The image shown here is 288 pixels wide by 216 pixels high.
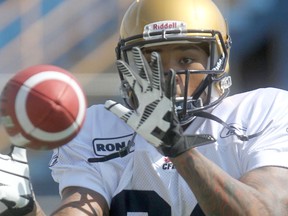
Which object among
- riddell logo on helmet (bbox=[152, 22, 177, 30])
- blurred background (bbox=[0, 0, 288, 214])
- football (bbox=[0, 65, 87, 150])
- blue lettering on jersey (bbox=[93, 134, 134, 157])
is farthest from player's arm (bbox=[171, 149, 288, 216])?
blurred background (bbox=[0, 0, 288, 214])

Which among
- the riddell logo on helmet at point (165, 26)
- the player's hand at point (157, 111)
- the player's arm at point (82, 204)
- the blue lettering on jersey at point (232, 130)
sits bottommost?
the player's arm at point (82, 204)

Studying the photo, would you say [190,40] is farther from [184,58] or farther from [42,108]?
[42,108]

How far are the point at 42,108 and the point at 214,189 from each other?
395 millimetres

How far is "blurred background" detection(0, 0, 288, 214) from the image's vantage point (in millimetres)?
3367

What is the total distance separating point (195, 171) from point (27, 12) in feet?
5.83

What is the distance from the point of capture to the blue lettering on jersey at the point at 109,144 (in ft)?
7.18

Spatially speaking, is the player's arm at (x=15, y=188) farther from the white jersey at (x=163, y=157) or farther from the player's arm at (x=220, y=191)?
the player's arm at (x=220, y=191)

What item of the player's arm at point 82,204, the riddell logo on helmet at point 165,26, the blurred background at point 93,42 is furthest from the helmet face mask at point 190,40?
the blurred background at point 93,42

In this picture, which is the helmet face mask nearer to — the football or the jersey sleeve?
the jersey sleeve

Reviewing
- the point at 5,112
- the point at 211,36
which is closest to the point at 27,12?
the point at 211,36

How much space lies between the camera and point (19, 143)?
74.1 inches

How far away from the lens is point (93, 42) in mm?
3467

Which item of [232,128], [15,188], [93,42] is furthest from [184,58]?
[93,42]

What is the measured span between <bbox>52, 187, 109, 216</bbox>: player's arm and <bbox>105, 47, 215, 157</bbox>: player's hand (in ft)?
1.13
